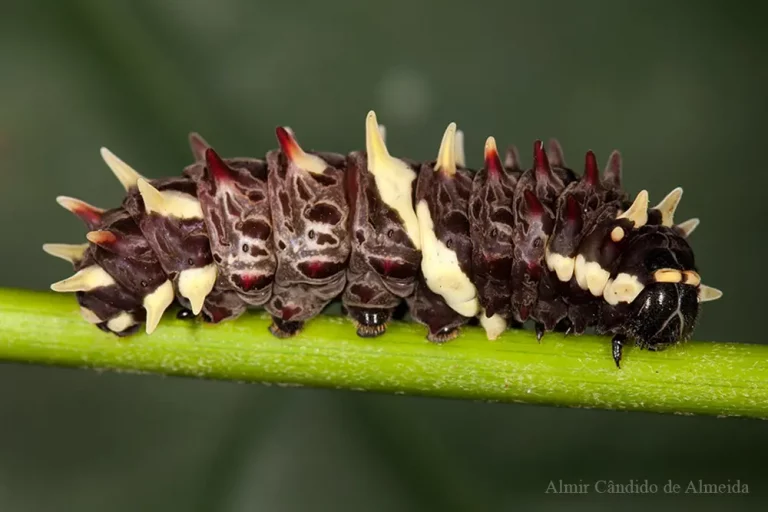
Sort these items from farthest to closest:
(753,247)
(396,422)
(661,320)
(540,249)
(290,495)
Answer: (753,247) → (396,422) → (290,495) → (540,249) → (661,320)

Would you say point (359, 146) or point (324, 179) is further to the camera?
point (359, 146)

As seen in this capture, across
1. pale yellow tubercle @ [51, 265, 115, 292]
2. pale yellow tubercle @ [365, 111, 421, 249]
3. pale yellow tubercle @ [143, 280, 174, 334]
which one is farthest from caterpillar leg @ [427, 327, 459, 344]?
pale yellow tubercle @ [51, 265, 115, 292]

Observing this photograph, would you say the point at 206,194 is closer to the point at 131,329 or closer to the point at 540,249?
the point at 131,329

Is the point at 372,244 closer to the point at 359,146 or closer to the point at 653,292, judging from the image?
the point at 653,292

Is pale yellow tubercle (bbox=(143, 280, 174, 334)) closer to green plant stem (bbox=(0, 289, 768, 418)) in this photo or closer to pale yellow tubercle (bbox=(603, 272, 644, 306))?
green plant stem (bbox=(0, 289, 768, 418))

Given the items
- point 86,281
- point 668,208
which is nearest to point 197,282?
point 86,281

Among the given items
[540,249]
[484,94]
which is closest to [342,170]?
[540,249]
